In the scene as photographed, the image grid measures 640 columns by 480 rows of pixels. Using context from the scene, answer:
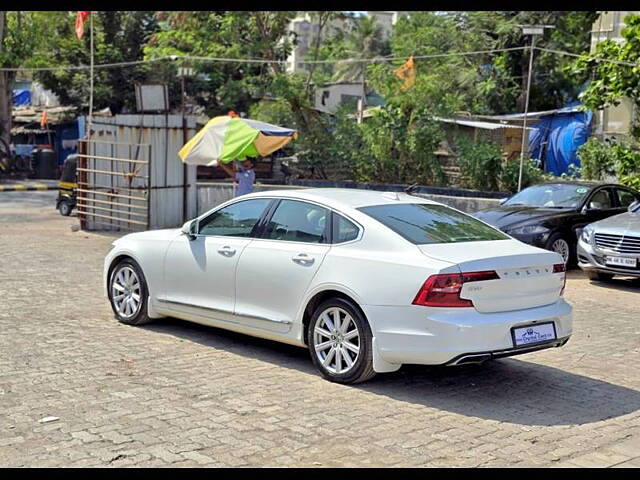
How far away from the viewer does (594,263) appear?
1238cm

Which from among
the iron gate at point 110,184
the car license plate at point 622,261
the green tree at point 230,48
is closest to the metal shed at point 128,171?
the iron gate at point 110,184

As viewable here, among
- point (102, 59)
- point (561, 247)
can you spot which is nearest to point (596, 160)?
point (561, 247)

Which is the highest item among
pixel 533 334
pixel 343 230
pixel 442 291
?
pixel 343 230

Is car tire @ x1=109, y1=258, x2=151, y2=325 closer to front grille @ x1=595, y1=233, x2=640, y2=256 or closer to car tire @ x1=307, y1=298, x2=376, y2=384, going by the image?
car tire @ x1=307, y1=298, x2=376, y2=384

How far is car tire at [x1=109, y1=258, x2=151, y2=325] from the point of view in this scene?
8648mm

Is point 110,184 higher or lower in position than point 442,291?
lower

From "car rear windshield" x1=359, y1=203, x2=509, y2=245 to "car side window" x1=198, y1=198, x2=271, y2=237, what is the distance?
1.13 meters

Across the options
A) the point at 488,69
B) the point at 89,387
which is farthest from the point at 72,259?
the point at 488,69

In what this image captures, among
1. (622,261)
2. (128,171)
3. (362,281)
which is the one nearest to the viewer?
(362,281)

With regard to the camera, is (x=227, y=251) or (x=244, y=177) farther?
(x=244, y=177)

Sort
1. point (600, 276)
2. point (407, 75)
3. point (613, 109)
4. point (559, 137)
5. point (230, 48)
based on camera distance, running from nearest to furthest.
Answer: point (600, 276) < point (613, 109) < point (407, 75) < point (559, 137) < point (230, 48)

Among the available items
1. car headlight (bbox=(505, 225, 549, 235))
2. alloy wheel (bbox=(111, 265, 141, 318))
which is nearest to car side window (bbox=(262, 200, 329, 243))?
alloy wheel (bbox=(111, 265, 141, 318))

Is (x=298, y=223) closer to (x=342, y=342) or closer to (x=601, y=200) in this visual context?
(x=342, y=342)

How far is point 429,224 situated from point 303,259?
43.1 inches
